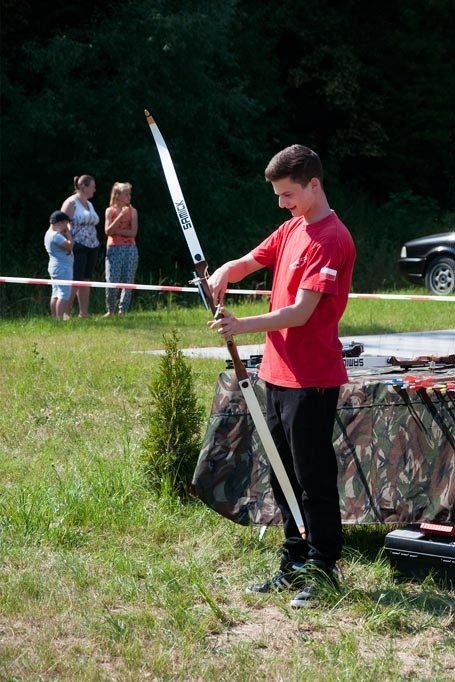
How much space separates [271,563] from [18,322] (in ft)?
29.8

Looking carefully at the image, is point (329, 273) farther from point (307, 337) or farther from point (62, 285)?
point (62, 285)

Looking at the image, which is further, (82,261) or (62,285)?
(82,261)

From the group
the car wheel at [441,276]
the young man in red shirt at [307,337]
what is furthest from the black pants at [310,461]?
the car wheel at [441,276]

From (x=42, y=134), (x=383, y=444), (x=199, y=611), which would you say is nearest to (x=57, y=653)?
(x=199, y=611)

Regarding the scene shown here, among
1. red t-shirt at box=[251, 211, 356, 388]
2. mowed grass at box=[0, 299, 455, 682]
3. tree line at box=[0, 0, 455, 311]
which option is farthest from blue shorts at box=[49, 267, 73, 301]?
red t-shirt at box=[251, 211, 356, 388]

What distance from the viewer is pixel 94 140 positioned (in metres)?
23.9

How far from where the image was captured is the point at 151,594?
5.02 meters

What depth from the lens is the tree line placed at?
77.8 ft

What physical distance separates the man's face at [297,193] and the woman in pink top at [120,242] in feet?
32.8

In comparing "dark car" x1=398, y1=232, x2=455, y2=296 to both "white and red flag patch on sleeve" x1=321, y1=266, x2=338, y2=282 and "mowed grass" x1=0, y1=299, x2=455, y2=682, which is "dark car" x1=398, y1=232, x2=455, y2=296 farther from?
"white and red flag patch on sleeve" x1=321, y1=266, x2=338, y2=282

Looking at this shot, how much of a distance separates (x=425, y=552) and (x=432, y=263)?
601 inches

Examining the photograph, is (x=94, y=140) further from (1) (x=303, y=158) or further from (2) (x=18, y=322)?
(1) (x=303, y=158)

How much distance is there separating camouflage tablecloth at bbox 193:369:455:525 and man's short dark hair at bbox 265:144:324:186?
3.57 feet

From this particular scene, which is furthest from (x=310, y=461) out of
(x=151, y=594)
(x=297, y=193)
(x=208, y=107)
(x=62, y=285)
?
(x=208, y=107)
